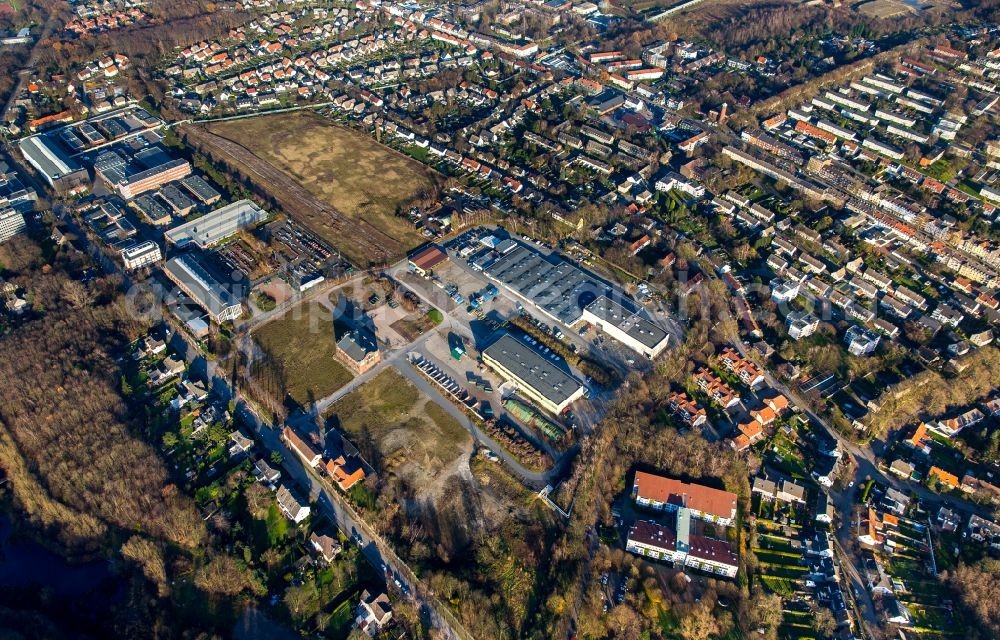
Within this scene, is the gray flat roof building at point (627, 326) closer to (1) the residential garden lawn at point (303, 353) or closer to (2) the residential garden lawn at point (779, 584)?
(2) the residential garden lawn at point (779, 584)

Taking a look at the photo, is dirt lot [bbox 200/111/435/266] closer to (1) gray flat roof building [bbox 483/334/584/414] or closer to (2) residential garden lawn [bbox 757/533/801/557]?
(1) gray flat roof building [bbox 483/334/584/414]

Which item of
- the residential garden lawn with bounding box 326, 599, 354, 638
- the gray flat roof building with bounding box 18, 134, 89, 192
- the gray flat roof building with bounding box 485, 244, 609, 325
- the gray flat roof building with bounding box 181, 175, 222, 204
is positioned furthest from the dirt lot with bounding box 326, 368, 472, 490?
the gray flat roof building with bounding box 18, 134, 89, 192

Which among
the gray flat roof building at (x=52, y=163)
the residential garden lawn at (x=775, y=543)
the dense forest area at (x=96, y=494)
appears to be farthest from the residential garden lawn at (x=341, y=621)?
the gray flat roof building at (x=52, y=163)

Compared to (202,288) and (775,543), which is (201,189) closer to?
(202,288)

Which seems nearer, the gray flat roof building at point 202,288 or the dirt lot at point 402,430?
→ the dirt lot at point 402,430

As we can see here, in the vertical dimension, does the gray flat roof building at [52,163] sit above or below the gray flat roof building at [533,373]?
above
